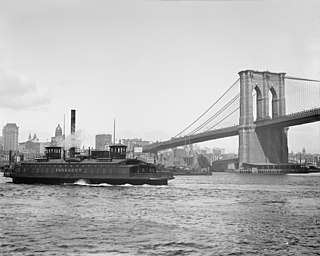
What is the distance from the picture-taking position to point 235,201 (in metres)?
38.6

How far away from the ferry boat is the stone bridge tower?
181 feet

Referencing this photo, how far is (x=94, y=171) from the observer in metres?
57.6

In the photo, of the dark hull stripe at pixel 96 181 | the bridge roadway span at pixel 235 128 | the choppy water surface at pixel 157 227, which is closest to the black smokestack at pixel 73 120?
the dark hull stripe at pixel 96 181

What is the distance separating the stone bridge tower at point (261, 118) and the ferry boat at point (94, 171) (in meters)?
55.0

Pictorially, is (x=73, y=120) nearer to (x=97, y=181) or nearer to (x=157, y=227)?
(x=97, y=181)

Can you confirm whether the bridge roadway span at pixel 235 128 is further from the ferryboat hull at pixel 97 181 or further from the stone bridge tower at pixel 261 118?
the ferryboat hull at pixel 97 181

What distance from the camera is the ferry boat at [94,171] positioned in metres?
55.8

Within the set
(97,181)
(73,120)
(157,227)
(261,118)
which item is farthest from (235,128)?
(157,227)

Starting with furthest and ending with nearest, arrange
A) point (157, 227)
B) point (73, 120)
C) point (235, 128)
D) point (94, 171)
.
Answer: point (235, 128) < point (73, 120) < point (94, 171) < point (157, 227)

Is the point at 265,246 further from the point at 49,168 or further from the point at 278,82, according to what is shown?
the point at 278,82

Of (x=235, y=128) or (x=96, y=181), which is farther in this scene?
(x=235, y=128)

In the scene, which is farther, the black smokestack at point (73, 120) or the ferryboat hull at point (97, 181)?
the black smokestack at point (73, 120)

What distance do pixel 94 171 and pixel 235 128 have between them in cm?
6376

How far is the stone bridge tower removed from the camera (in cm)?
11088
